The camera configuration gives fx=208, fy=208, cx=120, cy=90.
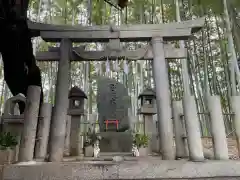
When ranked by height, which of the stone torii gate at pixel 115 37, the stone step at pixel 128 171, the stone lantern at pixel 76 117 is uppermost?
the stone torii gate at pixel 115 37

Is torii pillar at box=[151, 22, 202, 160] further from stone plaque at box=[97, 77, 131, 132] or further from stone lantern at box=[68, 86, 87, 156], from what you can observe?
stone lantern at box=[68, 86, 87, 156]

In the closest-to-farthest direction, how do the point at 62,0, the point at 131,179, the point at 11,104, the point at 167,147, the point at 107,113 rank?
the point at 131,179 → the point at 167,147 → the point at 11,104 → the point at 107,113 → the point at 62,0

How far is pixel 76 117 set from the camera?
598 centimetres

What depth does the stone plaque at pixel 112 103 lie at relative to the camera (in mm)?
6145

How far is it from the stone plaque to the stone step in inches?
125

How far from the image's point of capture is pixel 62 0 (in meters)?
13.0

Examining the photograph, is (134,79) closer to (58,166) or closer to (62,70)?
(62,70)

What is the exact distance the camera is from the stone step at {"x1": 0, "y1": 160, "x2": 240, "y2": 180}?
9.30 feet

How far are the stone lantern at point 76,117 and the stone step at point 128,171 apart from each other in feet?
8.97

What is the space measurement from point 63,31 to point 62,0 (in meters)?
10.1

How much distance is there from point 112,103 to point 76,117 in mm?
1135

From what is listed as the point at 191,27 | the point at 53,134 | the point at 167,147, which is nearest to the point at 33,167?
the point at 53,134

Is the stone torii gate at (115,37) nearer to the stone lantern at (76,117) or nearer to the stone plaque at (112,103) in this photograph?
the stone lantern at (76,117)

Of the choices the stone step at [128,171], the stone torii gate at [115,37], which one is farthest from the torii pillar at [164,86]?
the stone step at [128,171]
